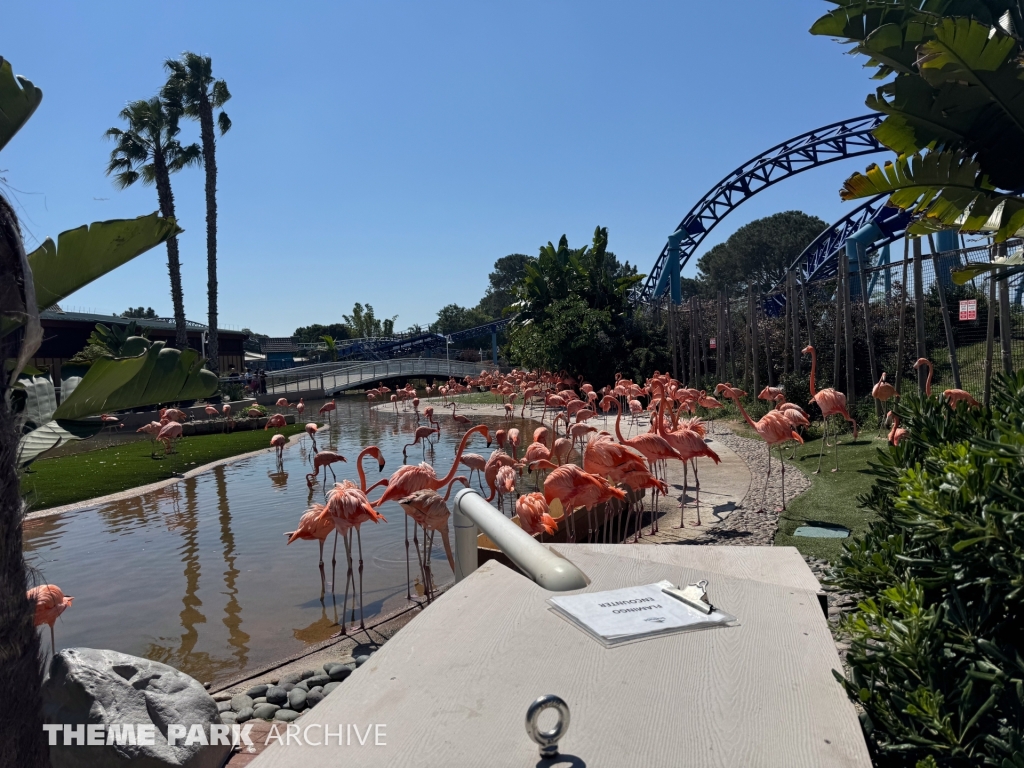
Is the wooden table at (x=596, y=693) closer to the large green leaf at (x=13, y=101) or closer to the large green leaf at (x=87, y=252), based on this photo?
the large green leaf at (x=87, y=252)

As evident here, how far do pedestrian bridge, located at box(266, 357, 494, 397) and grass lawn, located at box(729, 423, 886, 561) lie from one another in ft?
88.2

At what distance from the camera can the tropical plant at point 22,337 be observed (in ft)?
5.82

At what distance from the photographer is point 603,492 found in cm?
621

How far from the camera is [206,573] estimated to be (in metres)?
7.17

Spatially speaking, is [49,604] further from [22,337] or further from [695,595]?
[695,595]

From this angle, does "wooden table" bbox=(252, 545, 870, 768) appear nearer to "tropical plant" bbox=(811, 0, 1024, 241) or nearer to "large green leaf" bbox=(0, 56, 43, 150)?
"large green leaf" bbox=(0, 56, 43, 150)

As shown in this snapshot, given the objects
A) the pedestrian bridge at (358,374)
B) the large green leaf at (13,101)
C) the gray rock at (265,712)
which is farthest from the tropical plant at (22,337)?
the pedestrian bridge at (358,374)

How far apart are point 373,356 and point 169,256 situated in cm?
2686

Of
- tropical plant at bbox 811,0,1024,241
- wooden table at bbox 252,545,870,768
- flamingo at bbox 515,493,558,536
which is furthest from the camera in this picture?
flamingo at bbox 515,493,558,536

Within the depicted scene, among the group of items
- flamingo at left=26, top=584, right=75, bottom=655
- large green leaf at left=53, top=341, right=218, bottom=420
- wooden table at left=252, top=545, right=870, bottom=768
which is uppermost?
large green leaf at left=53, top=341, right=218, bottom=420

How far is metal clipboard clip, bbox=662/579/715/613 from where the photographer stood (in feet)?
6.43

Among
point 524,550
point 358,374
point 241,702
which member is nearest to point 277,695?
point 241,702

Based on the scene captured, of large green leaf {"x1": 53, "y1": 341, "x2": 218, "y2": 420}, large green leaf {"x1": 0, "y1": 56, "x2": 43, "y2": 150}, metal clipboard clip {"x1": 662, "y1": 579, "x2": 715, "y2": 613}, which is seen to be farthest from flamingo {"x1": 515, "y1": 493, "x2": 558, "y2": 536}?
large green leaf {"x1": 0, "y1": 56, "x2": 43, "y2": 150}

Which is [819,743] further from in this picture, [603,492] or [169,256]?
[169,256]
